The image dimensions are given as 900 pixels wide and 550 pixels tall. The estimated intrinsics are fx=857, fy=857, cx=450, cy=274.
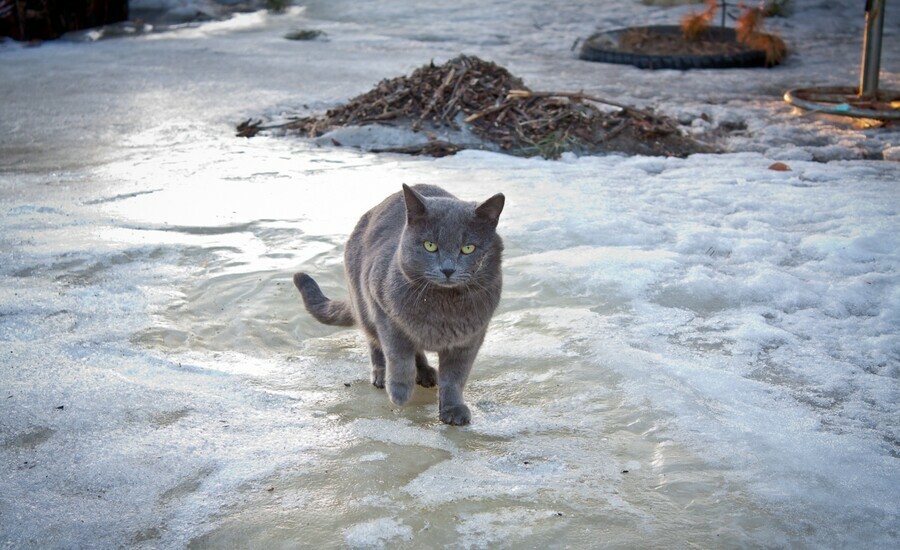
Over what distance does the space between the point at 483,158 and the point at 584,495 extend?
4.06 m

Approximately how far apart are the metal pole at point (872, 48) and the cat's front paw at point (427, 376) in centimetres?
573

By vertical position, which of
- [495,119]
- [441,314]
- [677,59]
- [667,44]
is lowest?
[441,314]

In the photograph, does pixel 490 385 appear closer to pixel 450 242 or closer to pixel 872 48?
pixel 450 242

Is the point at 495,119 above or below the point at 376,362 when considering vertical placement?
above

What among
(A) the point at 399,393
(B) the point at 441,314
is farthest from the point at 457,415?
(B) the point at 441,314

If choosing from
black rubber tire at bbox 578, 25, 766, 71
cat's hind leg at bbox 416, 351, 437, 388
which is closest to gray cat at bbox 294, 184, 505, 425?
cat's hind leg at bbox 416, 351, 437, 388

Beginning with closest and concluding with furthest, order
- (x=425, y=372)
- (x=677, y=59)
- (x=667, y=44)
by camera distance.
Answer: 1. (x=425, y=372)
2. (x=677, y=59)
3. (x=667, y=44)

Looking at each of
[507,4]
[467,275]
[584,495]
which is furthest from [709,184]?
[507,4]

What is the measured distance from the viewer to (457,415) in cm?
285

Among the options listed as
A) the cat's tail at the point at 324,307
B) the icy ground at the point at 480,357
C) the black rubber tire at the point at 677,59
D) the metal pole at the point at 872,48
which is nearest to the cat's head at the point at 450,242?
the icy ground at the point at 480,357

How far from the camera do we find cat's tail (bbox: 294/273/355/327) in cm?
347

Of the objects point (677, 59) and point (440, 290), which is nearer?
point (440, 290)

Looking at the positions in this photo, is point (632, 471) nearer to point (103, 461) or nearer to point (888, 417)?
point (888, 417)

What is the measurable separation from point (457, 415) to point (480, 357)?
1.90 feet
